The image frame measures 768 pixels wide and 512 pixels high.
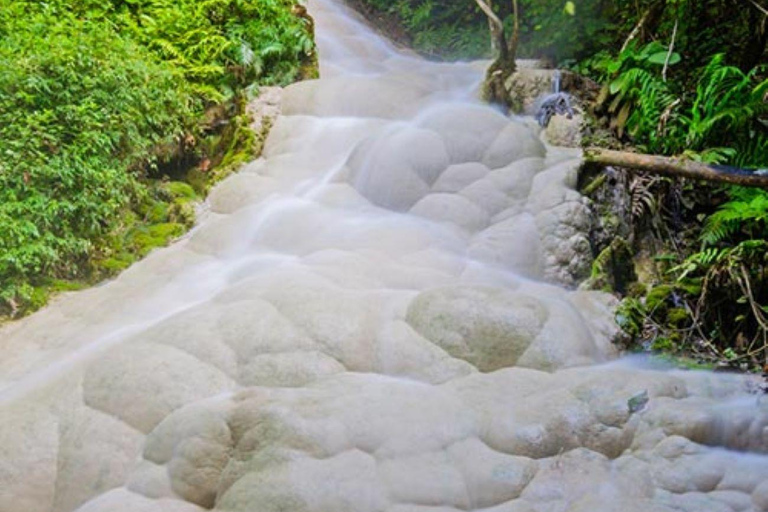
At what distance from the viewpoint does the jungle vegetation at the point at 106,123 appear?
4445mm

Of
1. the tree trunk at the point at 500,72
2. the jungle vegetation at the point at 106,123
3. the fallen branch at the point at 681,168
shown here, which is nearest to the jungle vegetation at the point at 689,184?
the fallen branch at the point at 681,168

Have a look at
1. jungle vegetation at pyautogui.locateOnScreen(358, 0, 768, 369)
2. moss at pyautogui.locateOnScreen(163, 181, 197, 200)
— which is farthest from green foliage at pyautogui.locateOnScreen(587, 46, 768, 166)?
moss at pyautogui.locateOnScreen(163, 181, 197, 200)

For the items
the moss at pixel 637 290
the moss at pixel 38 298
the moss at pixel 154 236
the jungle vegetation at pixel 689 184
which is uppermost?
the jungle vegetation at pixel 689 184

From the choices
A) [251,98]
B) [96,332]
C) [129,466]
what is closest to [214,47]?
[251,98]

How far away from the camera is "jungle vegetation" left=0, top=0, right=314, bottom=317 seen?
4.45 metres

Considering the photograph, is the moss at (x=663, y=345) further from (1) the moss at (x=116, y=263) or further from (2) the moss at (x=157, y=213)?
(2) the moss at (x=157, y=213)

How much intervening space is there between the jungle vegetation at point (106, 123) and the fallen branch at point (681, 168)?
382cm

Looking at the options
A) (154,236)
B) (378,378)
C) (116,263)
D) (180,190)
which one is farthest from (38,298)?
(378,378)

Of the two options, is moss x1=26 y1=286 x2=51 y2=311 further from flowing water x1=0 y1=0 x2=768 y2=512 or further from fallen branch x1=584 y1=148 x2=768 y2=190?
fallen branch x1=584 y1=148 x2=768 y2=190

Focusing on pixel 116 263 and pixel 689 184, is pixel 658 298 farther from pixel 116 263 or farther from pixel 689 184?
pixel 116 263

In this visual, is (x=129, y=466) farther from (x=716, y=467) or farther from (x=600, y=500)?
(x=716, y=467)

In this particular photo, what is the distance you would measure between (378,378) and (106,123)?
11.9 feet

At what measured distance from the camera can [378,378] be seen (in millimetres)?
3125

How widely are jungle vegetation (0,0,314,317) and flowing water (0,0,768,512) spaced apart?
1.52ft
